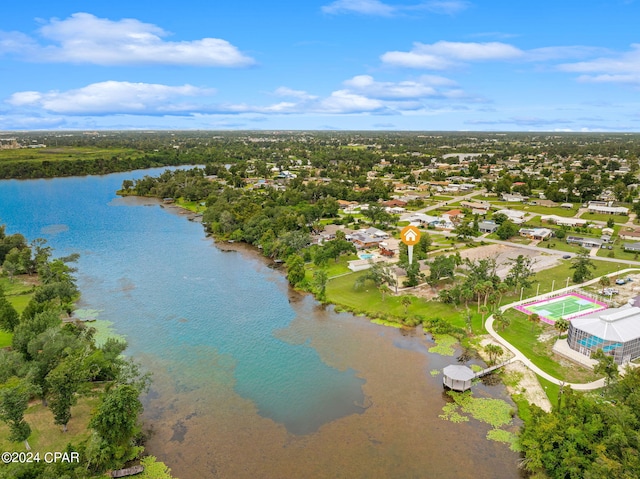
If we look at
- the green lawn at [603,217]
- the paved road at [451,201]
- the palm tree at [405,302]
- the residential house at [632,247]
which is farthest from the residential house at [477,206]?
the palm tree at [405,302]

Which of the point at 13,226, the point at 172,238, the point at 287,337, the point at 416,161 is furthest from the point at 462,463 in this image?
the point at 416,161

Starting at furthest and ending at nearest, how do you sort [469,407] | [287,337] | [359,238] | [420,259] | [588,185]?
1. [588,185]
2. [359,238]
3. [420,259]
4. [287,337]
5. [469,407]

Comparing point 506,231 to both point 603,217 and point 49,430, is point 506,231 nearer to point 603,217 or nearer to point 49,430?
point 603,217

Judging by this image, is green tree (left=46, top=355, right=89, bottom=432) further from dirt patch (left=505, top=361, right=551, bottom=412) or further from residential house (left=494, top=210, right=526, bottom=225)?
residential house (left=494, top=210, right=526, bottom=225)

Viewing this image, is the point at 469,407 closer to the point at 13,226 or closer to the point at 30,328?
the point at 30,328

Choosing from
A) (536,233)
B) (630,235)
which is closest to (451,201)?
(536,233)
